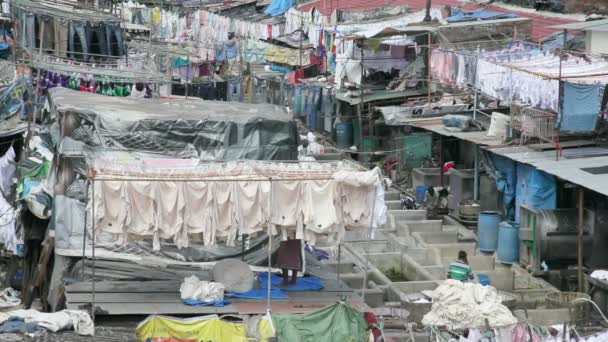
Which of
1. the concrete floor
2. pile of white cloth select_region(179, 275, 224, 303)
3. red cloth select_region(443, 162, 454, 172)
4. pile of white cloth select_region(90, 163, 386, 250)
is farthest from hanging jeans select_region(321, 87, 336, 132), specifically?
pile of white cloth select_region(179, 275, 224, 303)

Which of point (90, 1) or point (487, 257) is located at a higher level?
point (90, 1)

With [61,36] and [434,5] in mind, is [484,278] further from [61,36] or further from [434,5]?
[434,5]

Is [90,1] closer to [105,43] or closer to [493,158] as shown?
[105,43]

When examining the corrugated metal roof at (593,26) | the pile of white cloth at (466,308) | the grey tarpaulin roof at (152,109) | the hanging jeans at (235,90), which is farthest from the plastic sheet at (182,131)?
the hanging jeans at (235,90)

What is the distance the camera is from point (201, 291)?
18375mm

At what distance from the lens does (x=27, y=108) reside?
92.4 ft

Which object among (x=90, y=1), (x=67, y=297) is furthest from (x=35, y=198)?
(x=90, y=1)

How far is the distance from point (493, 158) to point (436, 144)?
5.05 meters

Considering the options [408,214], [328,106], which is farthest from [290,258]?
[328,106]

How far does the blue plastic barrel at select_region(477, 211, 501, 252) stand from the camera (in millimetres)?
25094

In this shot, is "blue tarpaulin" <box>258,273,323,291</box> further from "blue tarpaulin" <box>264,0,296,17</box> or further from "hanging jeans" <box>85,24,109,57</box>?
"blue tarpaulin" <box>264,0,296,17</box>

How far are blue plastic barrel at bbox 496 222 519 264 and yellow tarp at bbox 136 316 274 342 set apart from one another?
27.3 feet

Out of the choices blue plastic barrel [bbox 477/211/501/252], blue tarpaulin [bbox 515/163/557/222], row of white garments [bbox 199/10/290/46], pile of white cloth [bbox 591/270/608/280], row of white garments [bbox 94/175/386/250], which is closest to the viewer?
row of white garments [bbox 94/175/386/250]

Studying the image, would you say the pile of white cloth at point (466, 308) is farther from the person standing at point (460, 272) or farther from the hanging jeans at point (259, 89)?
the hanging jeans at point (259, 89)
